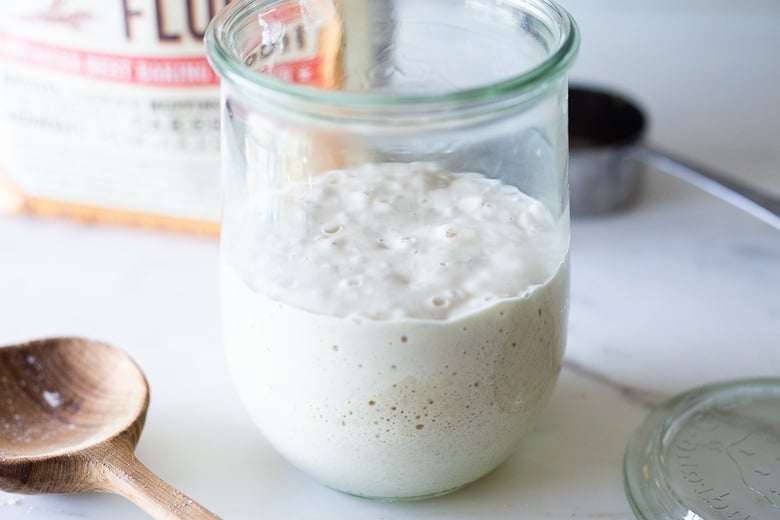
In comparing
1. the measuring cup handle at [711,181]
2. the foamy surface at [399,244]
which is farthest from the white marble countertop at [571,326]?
the foamy surface at [399,244]

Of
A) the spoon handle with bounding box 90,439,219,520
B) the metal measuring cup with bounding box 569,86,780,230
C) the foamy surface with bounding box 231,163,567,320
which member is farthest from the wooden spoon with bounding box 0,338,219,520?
the metal measuring cup with bounding box 569,86,780,230

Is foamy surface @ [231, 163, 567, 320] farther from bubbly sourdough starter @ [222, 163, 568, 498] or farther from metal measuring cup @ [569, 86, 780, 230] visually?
metal measuring cup @ [569, 86, 780, 230]

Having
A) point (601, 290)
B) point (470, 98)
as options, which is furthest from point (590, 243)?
point (470, 98)

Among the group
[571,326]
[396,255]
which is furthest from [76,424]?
[571,326]

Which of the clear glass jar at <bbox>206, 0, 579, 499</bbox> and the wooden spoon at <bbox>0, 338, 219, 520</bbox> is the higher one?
the clear glass jar at <bbox>206, 0, 579, 499</bbox>

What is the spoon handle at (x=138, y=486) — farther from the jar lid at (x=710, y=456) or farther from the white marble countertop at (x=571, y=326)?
the jar lid at (x=710, y=456)

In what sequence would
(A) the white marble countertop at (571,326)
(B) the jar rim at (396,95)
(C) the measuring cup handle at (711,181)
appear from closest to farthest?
(B) the jar rim at (396,95) → (A) the white marble countertop at (571,326) → (C) the measuring cup handle at (711,181)
